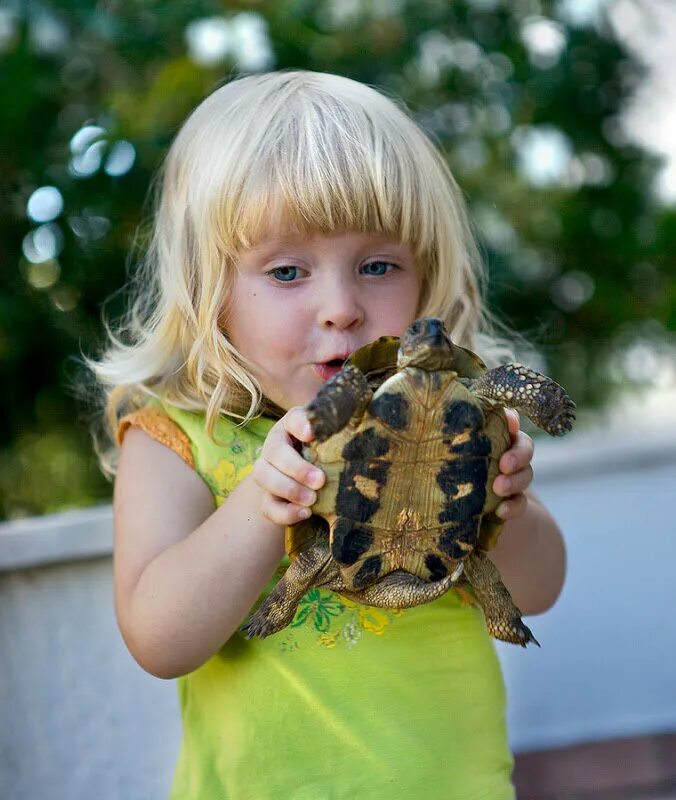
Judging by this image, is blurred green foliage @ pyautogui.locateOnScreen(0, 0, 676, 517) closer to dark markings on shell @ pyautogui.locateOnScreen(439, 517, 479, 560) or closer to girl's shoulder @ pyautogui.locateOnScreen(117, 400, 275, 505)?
girl's shoulder @ pyautogui.locateOnScreen(117, 400, 275, 505)

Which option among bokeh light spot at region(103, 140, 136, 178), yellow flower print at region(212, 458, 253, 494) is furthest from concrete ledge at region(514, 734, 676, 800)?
bokeh light spot at region(103, 140, 136, 178)

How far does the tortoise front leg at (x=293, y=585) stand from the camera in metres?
1.12

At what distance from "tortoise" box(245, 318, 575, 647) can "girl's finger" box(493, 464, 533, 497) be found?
1 cm

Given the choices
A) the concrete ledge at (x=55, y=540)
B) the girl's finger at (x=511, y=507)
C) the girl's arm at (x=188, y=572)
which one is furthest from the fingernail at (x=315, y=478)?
the concrete ledge at (x=55, y=540)

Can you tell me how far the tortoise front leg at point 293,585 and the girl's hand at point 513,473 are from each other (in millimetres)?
200

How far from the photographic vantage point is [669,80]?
3.35 metres

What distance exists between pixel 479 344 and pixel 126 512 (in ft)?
2.10

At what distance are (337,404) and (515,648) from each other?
1692 mm

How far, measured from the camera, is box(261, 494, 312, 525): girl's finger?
1112 millimetres

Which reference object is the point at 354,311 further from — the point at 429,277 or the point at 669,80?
the point at 669,80

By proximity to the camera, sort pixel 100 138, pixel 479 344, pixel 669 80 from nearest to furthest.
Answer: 1. pixel 479 344
2. pixel 100 138
3. pixel 669 80

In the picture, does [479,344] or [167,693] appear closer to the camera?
[479,344]

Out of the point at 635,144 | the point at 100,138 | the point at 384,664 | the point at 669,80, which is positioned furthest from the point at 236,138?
the point at 669,80

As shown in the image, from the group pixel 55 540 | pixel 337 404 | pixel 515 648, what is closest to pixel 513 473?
pixel 337 404
